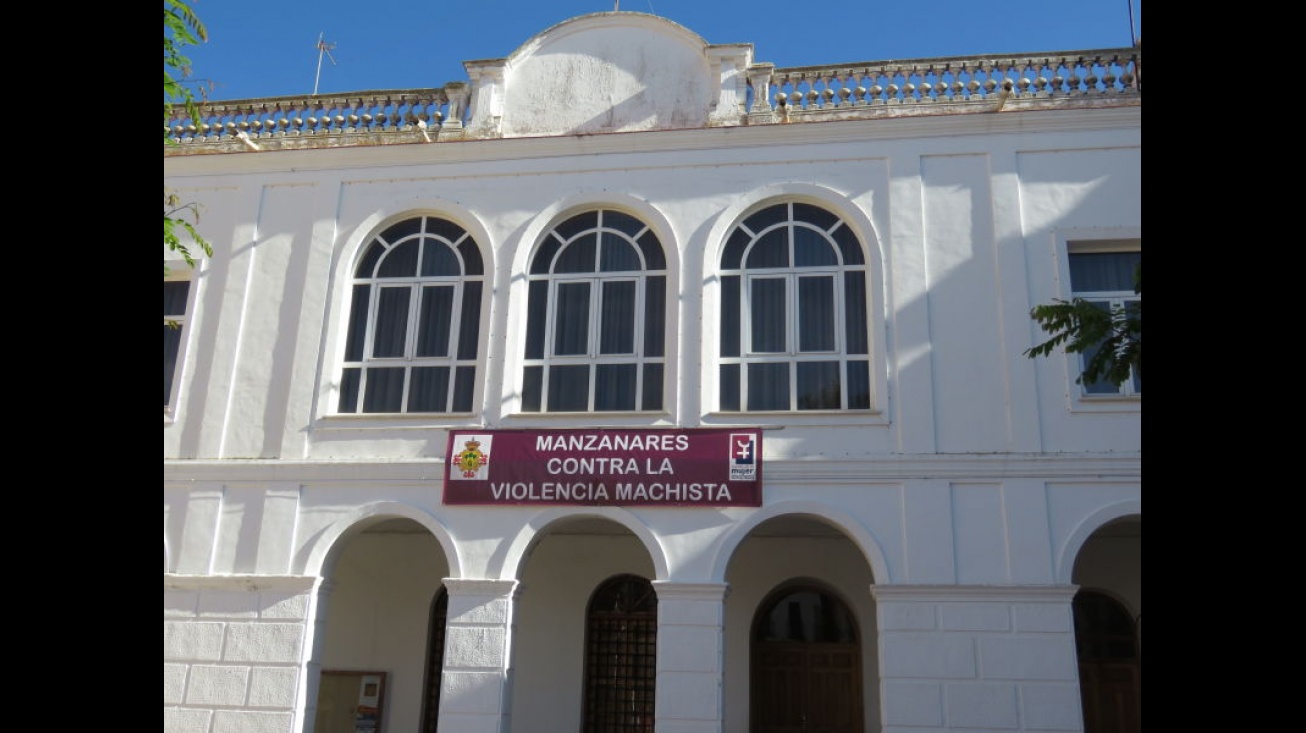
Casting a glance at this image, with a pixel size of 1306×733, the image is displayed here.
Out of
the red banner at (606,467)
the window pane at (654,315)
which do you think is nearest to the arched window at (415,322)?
the red banner at (606,467)

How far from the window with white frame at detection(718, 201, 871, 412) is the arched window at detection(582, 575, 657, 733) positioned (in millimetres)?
3326

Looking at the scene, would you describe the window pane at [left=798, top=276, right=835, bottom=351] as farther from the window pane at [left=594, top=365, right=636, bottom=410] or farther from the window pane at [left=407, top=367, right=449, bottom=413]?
the window pane at [left=407, top=367, right=449, bottom=413]

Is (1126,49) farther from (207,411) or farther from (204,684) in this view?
(204,684)

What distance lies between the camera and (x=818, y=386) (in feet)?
38.9

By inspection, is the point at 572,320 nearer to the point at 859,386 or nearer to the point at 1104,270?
the point at 859,386

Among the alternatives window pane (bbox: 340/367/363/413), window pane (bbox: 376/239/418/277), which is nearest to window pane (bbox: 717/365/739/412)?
window pane (bbox: 376/239/418/277)

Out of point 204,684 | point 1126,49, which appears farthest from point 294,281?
point 1126,49

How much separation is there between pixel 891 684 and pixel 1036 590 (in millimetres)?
1757

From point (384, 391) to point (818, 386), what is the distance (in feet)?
17.0

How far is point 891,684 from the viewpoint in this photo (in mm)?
10477

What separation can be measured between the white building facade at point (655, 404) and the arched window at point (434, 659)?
5 cm

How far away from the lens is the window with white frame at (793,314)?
38.9ft

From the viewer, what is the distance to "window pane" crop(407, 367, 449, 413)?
40.8ft

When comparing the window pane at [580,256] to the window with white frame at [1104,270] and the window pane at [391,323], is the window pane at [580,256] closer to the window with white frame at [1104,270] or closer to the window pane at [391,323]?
the window pane at [391,323]
